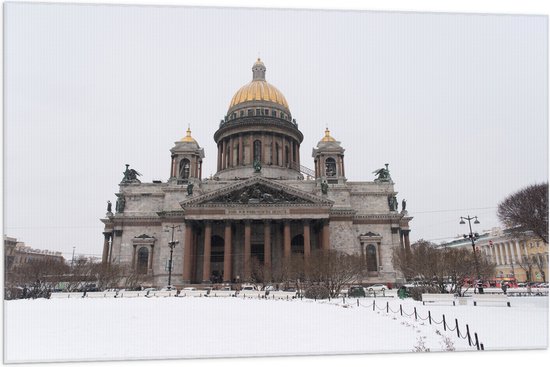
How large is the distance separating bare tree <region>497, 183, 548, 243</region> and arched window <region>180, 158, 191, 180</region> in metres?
34.3

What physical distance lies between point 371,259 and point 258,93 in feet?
98.5

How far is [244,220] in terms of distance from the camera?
135 ft

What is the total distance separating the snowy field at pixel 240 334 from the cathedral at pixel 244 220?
847 inches

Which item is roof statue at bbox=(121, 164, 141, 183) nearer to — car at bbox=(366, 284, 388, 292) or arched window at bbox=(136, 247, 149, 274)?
arched window at bbox=(136, 247, 149, 274)

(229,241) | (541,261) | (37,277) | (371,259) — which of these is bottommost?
(37,277)

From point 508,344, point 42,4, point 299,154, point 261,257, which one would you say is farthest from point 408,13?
point 299,154

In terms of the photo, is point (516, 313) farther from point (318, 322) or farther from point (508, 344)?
point (318, 322)

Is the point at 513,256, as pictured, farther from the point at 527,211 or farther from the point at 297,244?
the point at 527,211

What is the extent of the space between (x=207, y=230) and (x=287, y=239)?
8.39m

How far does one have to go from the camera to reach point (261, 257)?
145ft

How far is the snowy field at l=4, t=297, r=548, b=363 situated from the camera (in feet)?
34.4

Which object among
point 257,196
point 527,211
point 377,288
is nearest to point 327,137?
point 257,196

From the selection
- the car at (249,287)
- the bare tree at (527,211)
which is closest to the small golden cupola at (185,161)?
the car at (249,287)

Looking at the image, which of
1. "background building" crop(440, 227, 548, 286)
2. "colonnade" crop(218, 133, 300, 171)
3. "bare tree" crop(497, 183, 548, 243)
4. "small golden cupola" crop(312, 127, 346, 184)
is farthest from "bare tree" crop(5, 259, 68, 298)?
"background building" crop(440, 227, 548, 286)
